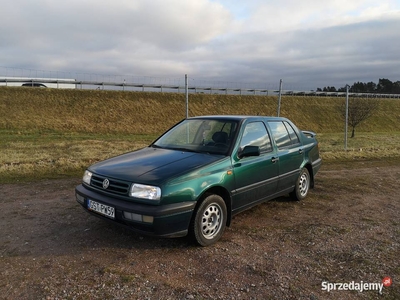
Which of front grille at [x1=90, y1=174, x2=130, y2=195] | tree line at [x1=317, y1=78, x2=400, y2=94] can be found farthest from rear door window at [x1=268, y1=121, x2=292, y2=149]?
tree line at [x1=317, y1=78, x2=400, y2=94]

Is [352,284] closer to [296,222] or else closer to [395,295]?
[395,295]

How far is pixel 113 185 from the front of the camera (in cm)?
356

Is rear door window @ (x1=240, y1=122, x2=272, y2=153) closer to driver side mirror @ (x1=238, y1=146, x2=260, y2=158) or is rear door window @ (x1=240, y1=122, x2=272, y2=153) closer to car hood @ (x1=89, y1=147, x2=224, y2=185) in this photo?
driver side mirror @ (x1=238, y1=146, x2=260, y2=158)

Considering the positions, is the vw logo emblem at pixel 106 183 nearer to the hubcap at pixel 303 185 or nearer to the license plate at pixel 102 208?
the license plate at pixel 102 208

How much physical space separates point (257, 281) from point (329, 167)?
719cm

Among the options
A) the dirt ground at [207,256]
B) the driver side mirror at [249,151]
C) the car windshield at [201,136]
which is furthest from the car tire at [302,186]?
the car windshield at [201,136]

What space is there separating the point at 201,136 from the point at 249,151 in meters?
0.82

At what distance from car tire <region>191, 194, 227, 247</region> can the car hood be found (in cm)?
48

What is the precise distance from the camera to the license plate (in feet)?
11.4

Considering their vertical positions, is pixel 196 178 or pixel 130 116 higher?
pixel 130 116

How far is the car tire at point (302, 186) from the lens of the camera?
218 inches

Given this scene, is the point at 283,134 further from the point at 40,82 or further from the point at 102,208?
the point at 40,82

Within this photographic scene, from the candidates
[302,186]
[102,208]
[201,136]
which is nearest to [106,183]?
[102,208]

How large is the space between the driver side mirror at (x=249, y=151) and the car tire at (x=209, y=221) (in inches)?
28.1
